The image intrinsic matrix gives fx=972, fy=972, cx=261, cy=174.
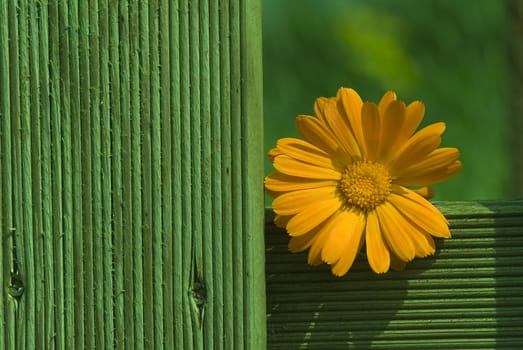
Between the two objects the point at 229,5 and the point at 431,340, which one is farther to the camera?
the point at 431,340

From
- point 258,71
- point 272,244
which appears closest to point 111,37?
point 258,71

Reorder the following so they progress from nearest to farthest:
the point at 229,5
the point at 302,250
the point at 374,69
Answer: the point at 229,5
the point at 302,250
the point at 374,69

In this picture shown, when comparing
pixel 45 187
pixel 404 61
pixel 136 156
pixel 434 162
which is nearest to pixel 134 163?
pixel 136 156

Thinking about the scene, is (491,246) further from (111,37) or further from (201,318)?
(111,37)

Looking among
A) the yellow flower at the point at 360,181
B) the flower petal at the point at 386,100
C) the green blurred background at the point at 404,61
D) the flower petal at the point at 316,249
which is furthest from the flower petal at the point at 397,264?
the green blurred background at the point at 404,61

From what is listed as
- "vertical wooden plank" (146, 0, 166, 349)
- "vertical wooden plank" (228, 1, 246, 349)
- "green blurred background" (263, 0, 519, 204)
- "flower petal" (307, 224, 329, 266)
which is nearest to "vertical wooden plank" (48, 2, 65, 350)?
"vertical wooden plank" (146, 0, 166, 349)

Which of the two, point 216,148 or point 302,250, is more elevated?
point 216,148

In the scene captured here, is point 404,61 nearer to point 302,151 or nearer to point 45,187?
point 302,151
